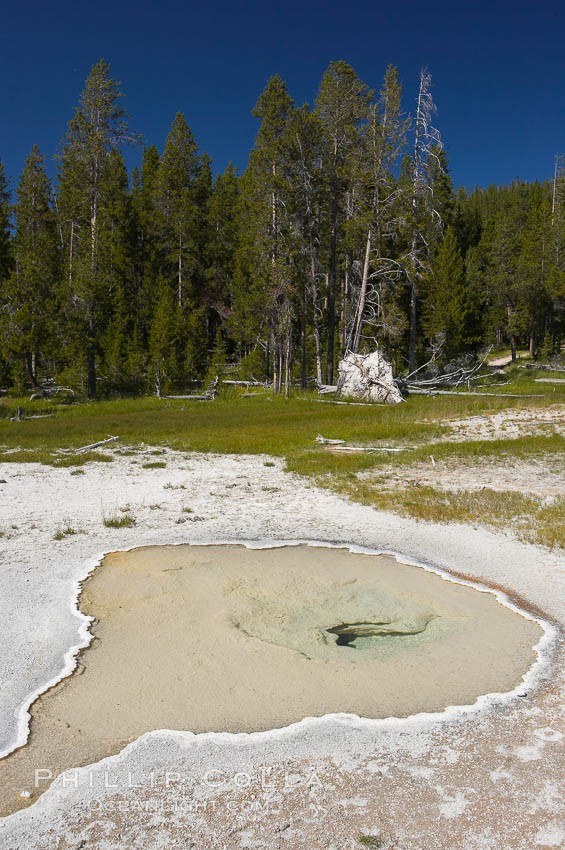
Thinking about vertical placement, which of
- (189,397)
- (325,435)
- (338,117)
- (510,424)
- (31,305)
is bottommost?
(325,435)

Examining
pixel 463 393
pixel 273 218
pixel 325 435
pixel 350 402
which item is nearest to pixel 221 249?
pixel 273 218

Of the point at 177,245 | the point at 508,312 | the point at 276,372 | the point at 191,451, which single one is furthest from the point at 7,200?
the point at 508,312

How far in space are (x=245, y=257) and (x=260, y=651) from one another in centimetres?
3919

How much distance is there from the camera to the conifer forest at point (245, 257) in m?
33.8

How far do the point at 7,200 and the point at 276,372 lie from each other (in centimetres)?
2650

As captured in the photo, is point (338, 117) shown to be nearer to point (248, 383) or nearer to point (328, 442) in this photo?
point (248, 383)

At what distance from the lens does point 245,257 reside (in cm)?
4231

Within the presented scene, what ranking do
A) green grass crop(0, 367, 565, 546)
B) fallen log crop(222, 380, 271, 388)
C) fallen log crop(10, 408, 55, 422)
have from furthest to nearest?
fallen log crop(222, 380, 271, 388), fallen log crop(10, 408, 55, 422), green grass crop(0, 367, 565, 546)

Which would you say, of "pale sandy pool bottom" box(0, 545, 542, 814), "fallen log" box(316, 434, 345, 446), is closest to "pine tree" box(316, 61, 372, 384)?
"fallen log" box(316, 434, 345, 446)

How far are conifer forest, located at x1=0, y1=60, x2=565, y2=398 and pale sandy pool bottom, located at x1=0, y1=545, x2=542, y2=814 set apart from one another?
26.1 m

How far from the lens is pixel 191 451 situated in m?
18.2

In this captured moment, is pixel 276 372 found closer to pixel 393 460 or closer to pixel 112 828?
pixel 393 460

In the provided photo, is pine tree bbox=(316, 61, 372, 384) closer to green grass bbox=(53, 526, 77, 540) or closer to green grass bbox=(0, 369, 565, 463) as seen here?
green grass bbox=(0, 369, 565, 463)

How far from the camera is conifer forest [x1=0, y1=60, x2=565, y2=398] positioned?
33750 millimetres
